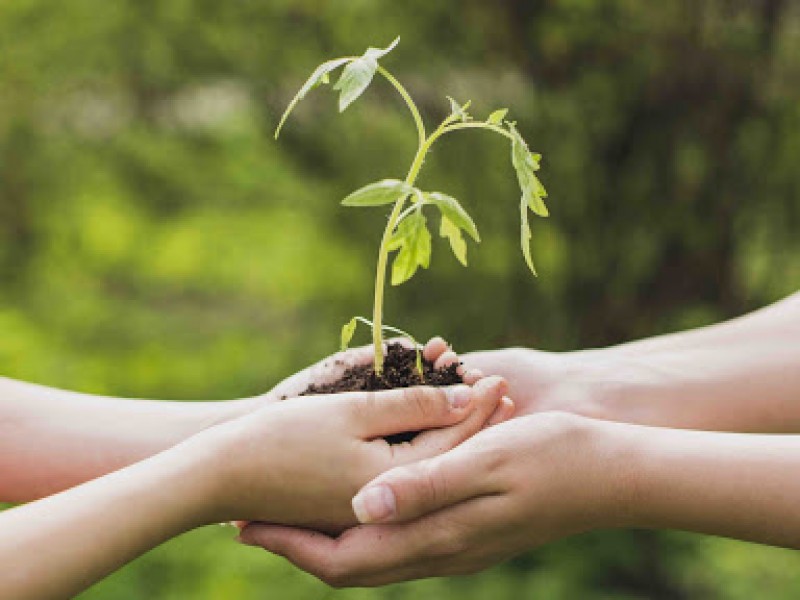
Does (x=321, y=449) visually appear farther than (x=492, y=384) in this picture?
No

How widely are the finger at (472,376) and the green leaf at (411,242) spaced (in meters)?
0.36

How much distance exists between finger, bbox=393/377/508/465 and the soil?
0.15 feet

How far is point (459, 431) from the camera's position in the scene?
192cm

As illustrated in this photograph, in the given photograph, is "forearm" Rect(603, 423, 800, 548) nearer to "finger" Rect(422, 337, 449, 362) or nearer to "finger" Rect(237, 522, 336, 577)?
"finger" Rect(422, 337, 449, 362)

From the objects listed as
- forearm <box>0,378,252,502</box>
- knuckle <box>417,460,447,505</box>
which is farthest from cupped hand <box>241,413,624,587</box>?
forearm <box>0,378,252,502</box>

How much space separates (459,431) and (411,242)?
375 mm

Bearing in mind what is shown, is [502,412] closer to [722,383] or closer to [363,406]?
[363,406]

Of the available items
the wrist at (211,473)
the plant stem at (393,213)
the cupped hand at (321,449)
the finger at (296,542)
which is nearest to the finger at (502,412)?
the cupped hand at (321,449)

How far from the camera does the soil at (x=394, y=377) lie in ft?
6.50

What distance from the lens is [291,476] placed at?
1.82 m

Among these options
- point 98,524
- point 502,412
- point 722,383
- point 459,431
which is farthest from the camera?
point 722,383

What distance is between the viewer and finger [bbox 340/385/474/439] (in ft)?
6.09

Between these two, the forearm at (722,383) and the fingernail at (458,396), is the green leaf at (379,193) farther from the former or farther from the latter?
the forearm at (722,383)

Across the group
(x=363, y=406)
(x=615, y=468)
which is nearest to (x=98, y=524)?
(x=363, y=406)
